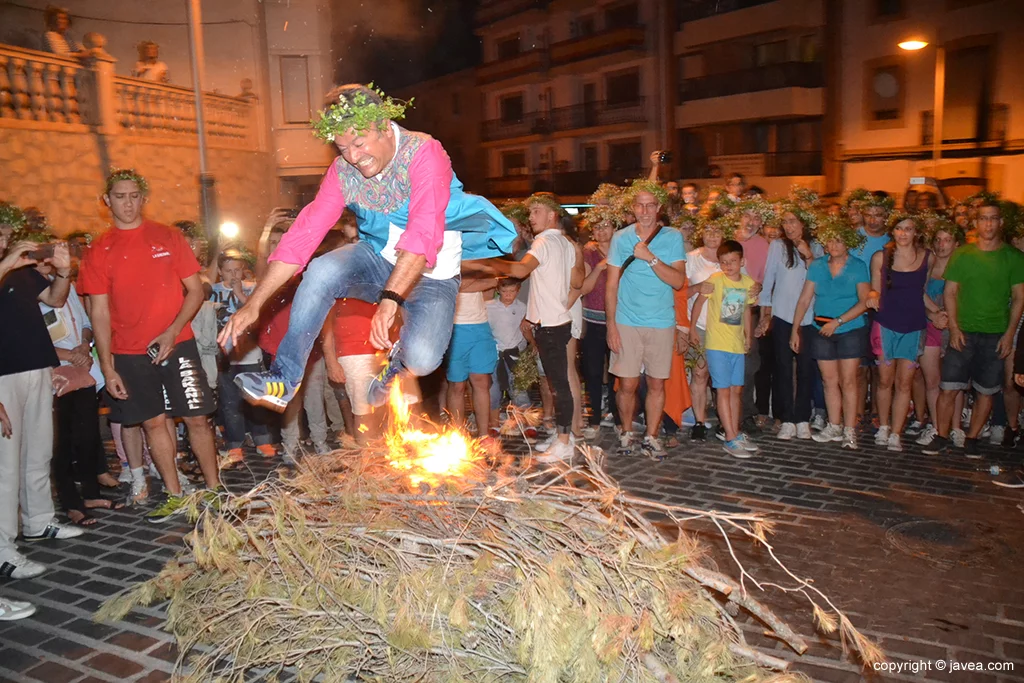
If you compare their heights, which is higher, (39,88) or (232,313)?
(39,88)

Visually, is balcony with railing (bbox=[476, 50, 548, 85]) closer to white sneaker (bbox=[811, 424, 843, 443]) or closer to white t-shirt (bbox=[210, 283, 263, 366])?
white t-shirt (bbox=[210, 283, 263, 366])

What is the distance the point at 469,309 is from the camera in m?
7.23

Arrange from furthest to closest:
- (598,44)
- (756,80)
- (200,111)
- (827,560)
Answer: (598,44)
(756,80)
(200,111)
(827,560)

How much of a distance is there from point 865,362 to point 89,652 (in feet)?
23.4

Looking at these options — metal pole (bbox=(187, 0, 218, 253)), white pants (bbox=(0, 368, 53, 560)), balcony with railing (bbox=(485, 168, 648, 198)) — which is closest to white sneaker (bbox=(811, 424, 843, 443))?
white pants (bbox=(0, 368, 53, 560))

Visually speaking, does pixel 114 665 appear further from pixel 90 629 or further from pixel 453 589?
pixel 453 589

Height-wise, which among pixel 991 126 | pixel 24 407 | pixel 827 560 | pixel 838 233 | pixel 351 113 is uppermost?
pixel 991 126

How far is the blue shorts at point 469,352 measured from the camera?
23.8 feet

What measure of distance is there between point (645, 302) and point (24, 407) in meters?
4.90

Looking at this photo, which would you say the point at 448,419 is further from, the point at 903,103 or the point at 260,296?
the point at 903,103

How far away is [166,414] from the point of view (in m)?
6.11

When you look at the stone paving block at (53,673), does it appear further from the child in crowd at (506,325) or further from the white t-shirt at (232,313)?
the child in crowd at (506,325)

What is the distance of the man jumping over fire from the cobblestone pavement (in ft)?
5.34

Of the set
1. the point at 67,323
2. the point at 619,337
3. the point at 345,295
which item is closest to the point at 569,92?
the point at 619,337
